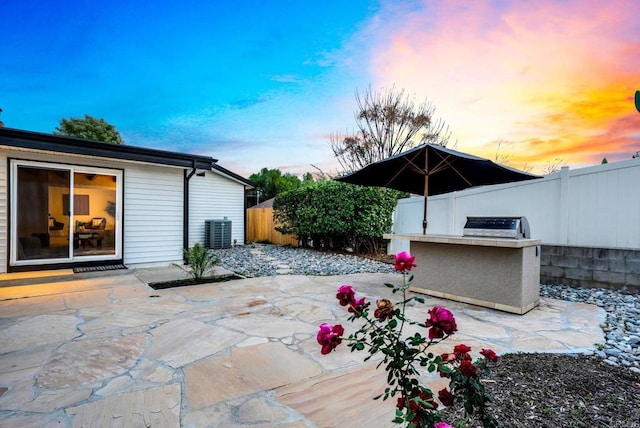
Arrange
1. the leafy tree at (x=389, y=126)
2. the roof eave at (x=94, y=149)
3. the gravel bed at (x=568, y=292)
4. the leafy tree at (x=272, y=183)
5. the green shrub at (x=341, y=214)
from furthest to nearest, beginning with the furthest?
the leafy tree at (x=272, y=183)
the leafy tree at (x=389, y=126)
the green shrub at (x=341, y=214)
the roof eave at (x=94, y=149)
the gravel bed at (x=568, y=292)

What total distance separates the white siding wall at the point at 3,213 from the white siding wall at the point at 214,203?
4799 millimetres

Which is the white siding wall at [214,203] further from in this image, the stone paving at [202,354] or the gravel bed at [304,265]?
the stone paving at [202,354]

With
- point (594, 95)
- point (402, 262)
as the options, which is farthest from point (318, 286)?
point (594, 95)

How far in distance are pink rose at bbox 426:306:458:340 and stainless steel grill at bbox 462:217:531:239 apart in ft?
10.4

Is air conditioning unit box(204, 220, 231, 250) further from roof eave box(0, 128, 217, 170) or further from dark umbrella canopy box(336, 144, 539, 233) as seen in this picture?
dark umbrella canopy box(336, 144, 539, 233)

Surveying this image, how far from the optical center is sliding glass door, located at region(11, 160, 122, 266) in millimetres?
5668

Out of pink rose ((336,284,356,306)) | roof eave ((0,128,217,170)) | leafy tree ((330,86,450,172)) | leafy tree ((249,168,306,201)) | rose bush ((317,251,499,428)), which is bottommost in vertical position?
rose bush ((317,251,499,428))

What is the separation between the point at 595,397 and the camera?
1708 millimetres

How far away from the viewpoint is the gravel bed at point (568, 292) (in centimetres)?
246

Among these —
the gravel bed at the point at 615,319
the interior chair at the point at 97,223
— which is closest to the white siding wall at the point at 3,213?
the interior chair at the point at 97,223

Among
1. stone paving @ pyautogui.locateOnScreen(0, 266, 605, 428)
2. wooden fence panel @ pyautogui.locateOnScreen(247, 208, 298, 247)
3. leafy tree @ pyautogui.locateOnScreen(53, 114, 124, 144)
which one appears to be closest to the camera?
stone paving @ pyautogui.locateOnScreen(0, 266, 605, 428)

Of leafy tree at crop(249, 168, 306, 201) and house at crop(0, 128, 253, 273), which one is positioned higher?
leafy tree at crop(249, 168, 306, 201)

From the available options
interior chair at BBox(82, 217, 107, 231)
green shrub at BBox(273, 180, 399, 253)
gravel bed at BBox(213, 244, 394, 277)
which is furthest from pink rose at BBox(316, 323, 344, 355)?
interior chair at BBox(82, 217, 107, 231)

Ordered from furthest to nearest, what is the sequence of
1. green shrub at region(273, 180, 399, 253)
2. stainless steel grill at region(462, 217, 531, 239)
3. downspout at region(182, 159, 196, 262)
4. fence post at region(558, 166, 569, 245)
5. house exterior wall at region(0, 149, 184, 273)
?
green shrub at region(273, 180, 399, 253)
downspout at region(182, 159, 196, 262)
house exterior wall at region(0, 149, 184, 273)
fence post at region(558, 166, 569, 245)
stainless steel grill at region(462, 217, 531, 239)
